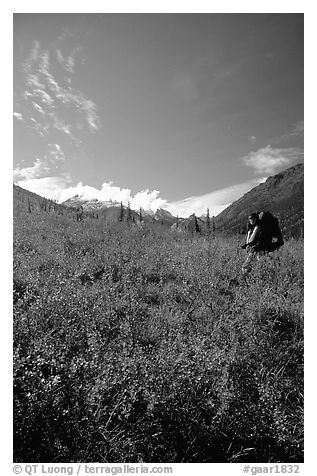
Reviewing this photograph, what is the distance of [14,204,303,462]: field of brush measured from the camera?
2.48 meters

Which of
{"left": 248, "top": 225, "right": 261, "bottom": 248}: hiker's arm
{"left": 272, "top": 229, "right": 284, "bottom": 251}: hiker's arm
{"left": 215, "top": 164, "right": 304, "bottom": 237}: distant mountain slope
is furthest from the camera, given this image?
{"left": 248, "top": 225, "right": 261, "bottom": 248}: hiker's arm

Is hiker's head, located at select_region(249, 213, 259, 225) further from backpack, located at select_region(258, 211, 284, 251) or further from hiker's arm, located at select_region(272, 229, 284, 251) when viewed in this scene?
hiker's arm, located at select_region(272, 229, 284, 251)

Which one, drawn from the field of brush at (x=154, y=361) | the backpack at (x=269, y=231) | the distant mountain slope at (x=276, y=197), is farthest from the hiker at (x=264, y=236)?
the field of brush at (x=154, y=361)

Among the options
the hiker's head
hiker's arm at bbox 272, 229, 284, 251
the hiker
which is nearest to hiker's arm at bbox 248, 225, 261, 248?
the hiker

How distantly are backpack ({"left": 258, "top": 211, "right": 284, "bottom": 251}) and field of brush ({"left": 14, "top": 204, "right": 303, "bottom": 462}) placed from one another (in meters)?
0.65

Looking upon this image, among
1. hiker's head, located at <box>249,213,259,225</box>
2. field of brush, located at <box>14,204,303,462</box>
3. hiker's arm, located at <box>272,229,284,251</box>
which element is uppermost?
hiker's head, located at <box>249,213,259,225</box>

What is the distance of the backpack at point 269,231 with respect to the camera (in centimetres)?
552

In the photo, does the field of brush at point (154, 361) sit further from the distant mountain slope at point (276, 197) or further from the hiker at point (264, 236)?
the distant mountain slope at point (276, 197)

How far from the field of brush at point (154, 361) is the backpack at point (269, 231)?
650 mm

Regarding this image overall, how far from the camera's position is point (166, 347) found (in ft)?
10.4

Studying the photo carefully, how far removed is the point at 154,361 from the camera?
9.69 ft
